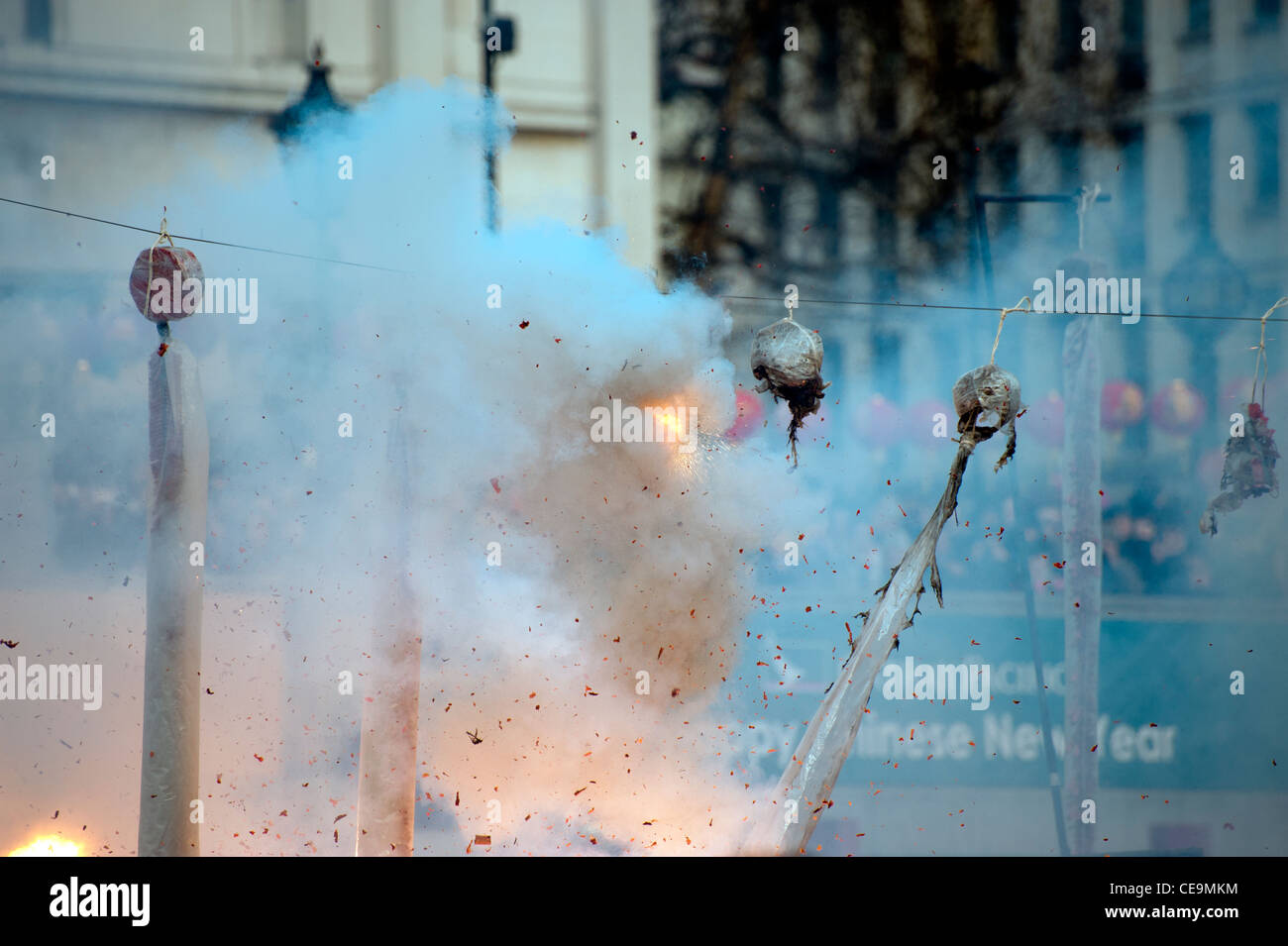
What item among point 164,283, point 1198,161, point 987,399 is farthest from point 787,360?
point 1198,161

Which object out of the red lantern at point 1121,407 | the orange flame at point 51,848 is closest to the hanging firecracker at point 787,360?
the orange flame at point 51,848

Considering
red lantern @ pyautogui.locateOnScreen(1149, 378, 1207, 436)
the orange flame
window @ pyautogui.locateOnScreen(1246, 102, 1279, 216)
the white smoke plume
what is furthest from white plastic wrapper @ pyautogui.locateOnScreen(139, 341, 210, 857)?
window @ pyautogui.locateOnScreen(1246, 102, 1279, 216)

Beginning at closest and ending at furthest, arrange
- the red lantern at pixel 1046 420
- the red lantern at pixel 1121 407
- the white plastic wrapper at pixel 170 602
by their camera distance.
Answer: the white plastic wrapper at pixel 170 602 < the red lantern at pixel 1046 420 < the red lantern at pixel 1121 407

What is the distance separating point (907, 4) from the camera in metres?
11.8

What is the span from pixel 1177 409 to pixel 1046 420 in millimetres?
1395

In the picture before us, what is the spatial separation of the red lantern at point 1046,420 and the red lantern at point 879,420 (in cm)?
132

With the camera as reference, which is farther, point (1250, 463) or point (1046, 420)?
point (1046, 420)

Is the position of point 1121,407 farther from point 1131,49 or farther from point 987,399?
point 987,399

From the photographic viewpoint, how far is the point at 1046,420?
10.1 metres

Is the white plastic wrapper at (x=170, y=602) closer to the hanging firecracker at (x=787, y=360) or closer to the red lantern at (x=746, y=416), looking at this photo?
the hanging firecracker at (x=787, y=360)

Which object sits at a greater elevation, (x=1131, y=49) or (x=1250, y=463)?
(x=1131, y=49)

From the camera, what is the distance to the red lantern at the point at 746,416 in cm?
759
